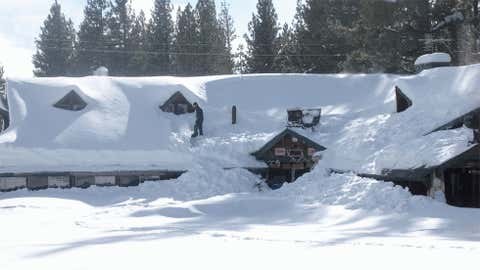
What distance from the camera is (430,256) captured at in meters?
11.8

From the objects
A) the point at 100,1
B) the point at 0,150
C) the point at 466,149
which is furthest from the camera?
the point at 100,1

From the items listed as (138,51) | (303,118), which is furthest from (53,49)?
(303,118)

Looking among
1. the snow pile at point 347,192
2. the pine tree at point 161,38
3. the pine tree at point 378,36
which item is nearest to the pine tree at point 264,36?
the pine tree at point 161,38

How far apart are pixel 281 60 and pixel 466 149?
103 feet

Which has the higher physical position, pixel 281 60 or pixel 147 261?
pixel 281 60

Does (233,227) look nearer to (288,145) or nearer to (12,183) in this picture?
(288,145)

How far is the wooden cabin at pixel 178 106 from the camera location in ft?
112

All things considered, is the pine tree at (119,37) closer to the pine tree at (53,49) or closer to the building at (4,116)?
the pine tree at (53,49)

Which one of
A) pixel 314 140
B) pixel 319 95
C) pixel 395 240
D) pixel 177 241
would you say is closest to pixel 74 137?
pixel 314 140

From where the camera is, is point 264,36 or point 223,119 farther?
point 264,36

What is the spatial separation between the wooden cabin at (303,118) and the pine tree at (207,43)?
21994 millimetres

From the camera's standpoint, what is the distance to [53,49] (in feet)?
189

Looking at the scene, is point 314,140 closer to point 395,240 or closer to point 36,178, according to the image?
point 36,178

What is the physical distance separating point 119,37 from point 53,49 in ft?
19.9
